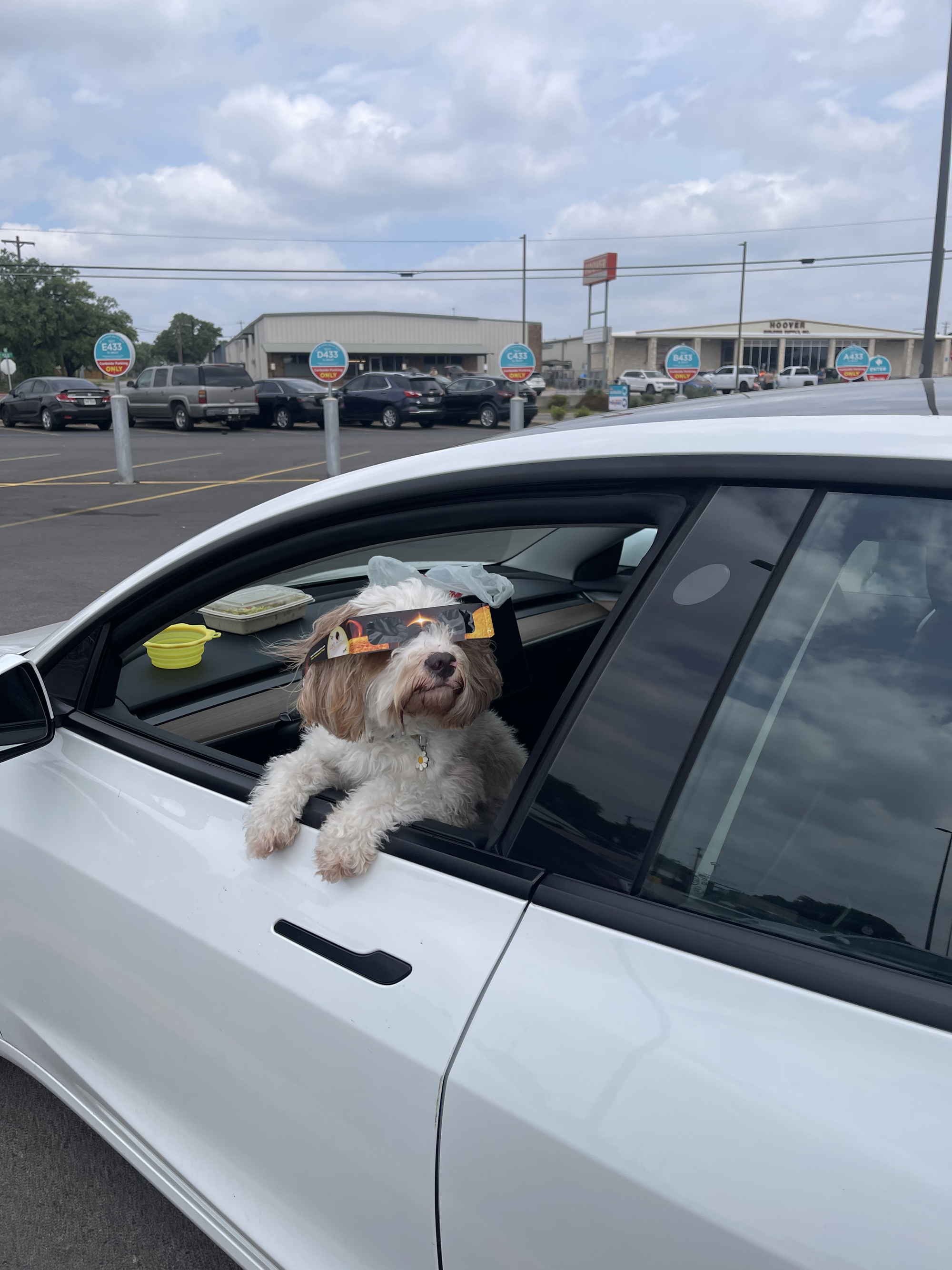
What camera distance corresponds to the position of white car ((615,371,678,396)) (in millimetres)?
53062

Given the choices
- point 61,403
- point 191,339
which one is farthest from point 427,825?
point 191,339

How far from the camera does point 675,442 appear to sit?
49.0 inches

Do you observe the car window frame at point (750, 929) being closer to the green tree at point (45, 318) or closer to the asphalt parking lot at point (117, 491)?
the asphalt parking lot at point (117, 491)

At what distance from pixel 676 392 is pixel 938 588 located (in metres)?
51.6

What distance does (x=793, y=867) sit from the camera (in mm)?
1085

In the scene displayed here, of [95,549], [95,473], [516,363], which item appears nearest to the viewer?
[95,549]

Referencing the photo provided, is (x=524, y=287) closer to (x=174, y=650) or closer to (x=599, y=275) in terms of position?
(x=599, y=275)

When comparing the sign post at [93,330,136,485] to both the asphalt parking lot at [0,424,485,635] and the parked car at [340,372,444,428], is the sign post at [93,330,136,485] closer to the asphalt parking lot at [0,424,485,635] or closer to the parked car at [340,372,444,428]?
the asphalt parking lot at [0,424,485,635]

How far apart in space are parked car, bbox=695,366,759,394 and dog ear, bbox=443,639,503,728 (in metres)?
48.5

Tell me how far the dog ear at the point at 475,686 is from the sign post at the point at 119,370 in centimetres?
1581

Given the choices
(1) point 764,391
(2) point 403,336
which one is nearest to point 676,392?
(2) point 403,336

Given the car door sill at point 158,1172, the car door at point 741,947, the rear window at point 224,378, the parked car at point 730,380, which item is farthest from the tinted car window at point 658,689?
the parked car at point 730,380

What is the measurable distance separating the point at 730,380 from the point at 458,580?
5539 cm

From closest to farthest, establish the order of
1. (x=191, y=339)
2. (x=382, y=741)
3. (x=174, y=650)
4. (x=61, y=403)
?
(x=382, y=741) → (x=174, y=650) → (x=61, y=403) → (x=191, y=339)
